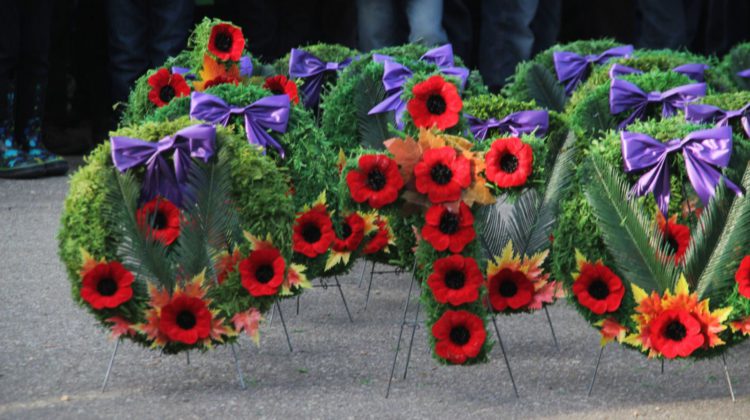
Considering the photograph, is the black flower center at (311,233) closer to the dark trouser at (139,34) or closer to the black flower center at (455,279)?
the black flower center at (455,279)

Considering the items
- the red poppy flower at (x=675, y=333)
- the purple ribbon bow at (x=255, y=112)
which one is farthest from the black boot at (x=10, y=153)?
the red poppy flower at (x=675, y=333)

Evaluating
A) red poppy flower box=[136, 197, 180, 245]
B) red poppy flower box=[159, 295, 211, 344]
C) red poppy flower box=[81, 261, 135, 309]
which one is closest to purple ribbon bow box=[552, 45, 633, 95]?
red poppy flower box=[136, 197, 180, 245]

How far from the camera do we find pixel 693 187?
4363 mm

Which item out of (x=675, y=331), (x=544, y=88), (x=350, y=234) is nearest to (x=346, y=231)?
(x=350, y=234)

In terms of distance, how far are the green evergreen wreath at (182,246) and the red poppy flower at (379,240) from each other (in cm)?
92

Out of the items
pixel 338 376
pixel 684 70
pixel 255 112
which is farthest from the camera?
pixel 684 70

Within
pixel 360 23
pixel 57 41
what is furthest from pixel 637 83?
pixel 57 41

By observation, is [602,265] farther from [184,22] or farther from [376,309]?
[184,22]

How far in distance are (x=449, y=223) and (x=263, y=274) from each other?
0.65 metres

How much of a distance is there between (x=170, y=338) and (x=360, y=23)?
14.8 ft

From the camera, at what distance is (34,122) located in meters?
8.28

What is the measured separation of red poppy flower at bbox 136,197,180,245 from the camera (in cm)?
441

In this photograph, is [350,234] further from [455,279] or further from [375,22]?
[375,22]

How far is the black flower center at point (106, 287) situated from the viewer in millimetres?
4309
